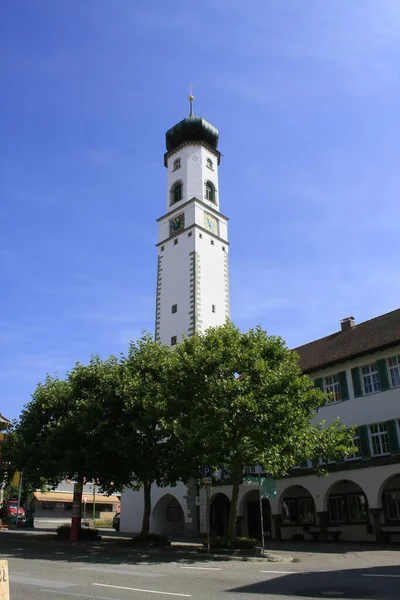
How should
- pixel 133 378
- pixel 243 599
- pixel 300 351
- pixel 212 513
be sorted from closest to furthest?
1. pixel 243 599
2. pixel 133 378
3. pixel 300 351
4. pixel 212 513

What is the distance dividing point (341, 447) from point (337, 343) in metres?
10.9

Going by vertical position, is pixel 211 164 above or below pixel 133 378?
above

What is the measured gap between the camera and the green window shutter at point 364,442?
28.7 meters

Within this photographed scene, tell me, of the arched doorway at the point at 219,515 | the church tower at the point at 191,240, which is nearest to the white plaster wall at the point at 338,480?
the arched doorway at the point at 219,515

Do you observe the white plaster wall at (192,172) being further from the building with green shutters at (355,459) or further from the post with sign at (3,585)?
the post with sign at (3,585)

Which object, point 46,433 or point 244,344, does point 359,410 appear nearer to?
point 244,344

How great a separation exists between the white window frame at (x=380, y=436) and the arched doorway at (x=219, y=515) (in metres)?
15.8

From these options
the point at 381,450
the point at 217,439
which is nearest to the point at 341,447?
the point at 381,450

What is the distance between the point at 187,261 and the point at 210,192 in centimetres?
1013

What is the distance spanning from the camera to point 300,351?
3841cm

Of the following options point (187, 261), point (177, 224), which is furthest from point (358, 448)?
point (177, 224)

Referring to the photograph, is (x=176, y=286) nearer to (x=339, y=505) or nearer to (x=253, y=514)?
(x=253, y=514)

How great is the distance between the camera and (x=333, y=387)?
3209cm

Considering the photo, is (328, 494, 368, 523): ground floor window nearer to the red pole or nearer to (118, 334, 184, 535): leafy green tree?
(118, 334, 184, 535): leafy green tree
